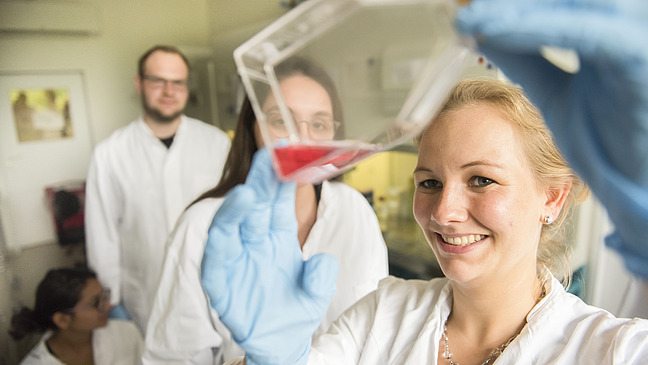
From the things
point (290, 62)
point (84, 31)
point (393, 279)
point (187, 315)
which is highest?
point (84, 31)

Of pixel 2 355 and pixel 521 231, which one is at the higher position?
pixel 521 231

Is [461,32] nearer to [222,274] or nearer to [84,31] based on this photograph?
[222,274]

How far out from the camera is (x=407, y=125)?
18.5 inches

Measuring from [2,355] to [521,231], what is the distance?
193 centimetres

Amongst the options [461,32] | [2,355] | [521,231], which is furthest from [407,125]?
[2,355]

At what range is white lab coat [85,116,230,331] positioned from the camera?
66.2 inches

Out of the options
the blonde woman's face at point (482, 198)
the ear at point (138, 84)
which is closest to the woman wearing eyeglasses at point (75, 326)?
the ear at point (138, 84)

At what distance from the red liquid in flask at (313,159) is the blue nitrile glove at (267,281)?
7 cm

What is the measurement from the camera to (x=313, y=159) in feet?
1.48

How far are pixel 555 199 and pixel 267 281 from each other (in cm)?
48

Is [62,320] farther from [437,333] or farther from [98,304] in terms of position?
[437,333]

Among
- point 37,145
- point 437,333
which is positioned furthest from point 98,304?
point 437,333

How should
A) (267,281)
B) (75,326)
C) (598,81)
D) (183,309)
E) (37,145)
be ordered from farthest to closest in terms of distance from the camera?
(37,145)
(75,326)
(183,309)
(267,281)
(598,81)

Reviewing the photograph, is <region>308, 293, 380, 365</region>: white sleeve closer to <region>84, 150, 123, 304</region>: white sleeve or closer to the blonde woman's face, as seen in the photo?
the blonde woman's face
